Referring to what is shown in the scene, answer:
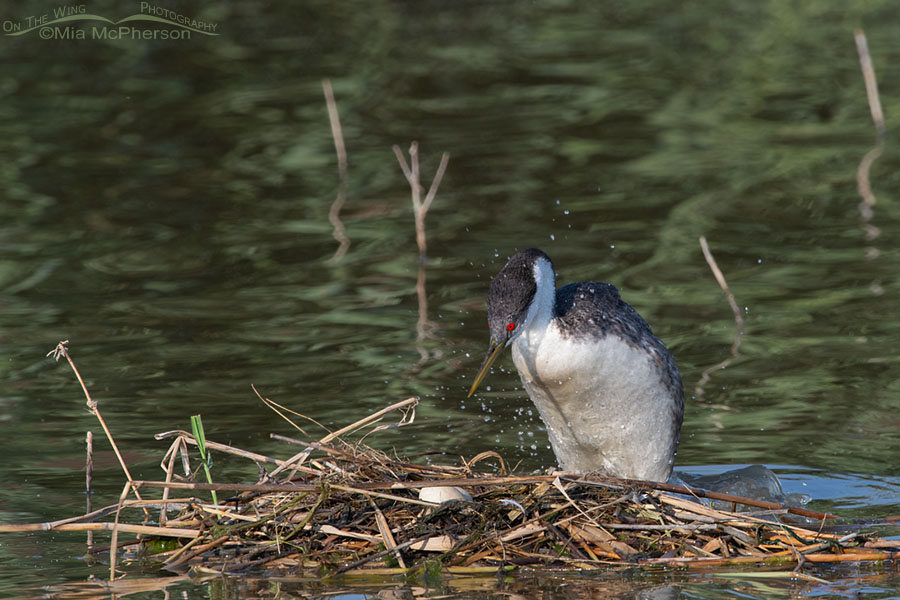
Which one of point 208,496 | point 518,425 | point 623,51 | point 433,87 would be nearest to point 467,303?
point 518,425

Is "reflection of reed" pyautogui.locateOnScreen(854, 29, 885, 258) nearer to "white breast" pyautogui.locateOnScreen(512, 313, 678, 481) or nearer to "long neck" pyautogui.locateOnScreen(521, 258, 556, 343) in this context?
"white breast" pyautogui.locateOnScreen(512, 313, 678, 481)

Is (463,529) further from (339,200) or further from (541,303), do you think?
(339,200)

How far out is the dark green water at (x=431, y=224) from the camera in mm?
9875

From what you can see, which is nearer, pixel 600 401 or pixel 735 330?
pixel 600 401

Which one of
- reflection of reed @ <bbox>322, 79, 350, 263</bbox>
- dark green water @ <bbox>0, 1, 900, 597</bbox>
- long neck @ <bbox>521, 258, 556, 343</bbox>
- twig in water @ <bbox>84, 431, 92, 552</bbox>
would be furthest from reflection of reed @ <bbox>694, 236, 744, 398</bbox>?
twig in water @ <bbox>84, 431, 92, 552</bbox>

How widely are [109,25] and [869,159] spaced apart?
13067 millimetres

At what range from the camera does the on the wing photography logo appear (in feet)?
76.1

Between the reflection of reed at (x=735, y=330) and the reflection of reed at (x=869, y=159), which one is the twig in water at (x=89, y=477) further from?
the reflection of reed at (x=869, y=159)

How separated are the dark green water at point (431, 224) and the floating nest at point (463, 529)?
1.07 feet

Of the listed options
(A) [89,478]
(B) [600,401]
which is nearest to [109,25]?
(A) [89,478]

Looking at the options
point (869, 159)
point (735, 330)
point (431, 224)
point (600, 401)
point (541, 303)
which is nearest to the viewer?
point (541, 303)

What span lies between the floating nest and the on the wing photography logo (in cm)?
1728

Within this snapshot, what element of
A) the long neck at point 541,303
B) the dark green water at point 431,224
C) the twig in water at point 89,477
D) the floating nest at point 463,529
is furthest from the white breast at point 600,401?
the twig in water at point 89,477

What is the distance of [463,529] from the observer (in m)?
7.09
